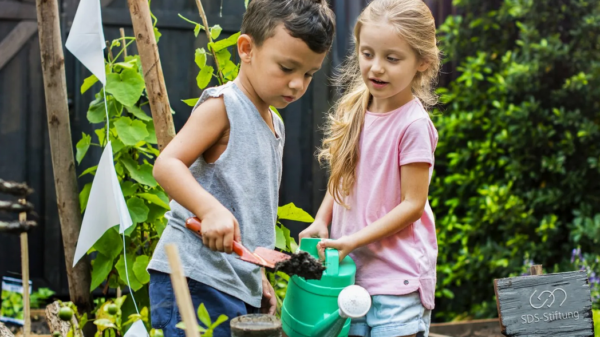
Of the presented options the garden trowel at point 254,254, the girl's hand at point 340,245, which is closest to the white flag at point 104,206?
the garden trowel at point 254,254

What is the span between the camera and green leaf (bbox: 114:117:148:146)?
6.95ft

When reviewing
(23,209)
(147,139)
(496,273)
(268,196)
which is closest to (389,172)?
(268,196)

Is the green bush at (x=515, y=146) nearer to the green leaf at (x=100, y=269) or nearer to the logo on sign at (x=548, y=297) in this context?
the logo on sign at (x=548, y=297)

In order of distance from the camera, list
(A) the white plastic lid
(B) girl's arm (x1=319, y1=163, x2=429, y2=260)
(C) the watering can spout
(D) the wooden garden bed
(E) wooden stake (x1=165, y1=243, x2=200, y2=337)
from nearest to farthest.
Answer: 1. (E) wooden stake (x1=165, y1=243, x2=200, y2=337)
2. (A) the white plastic lid
3. (C) the watering can spout
4. (B) girl's arm (x1=319, y1=163, x2=429, y2=260)
5. (D) the wooden garden bed

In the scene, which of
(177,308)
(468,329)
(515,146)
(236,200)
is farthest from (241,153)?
(515,146)

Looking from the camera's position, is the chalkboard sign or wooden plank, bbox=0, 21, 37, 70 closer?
the chalkboard sign

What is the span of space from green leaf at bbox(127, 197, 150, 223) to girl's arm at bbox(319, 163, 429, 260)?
0.77 meters

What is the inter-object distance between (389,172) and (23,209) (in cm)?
136

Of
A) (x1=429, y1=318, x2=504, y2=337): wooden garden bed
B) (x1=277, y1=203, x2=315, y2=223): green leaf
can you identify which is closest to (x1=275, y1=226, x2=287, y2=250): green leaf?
(x1=277, y1=203, x2=315, y2=223): green leaf

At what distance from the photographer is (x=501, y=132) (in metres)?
3.56

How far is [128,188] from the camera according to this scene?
7.03ft

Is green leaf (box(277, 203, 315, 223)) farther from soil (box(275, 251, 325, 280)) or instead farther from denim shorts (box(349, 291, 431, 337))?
soil (box(275, 251, 325, 280))

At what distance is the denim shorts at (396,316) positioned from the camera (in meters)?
1.62

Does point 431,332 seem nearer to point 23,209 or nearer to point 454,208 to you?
point 454,208
